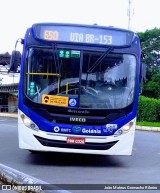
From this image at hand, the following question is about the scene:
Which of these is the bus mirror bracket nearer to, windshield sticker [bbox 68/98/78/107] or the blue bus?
the blue bus

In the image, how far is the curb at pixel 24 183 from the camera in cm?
359

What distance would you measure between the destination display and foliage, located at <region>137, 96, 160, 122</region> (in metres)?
19.7

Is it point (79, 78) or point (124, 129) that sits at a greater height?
point (79, 78)

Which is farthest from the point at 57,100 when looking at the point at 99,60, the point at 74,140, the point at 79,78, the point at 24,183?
the point at 24,183

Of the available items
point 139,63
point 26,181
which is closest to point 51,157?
point 139,63

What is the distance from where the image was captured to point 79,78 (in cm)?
840

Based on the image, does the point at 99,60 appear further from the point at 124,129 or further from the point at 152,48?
the point at 152,48

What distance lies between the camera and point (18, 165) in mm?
8531

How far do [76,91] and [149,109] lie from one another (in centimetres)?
2060

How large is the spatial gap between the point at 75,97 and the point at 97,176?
5.75 feet

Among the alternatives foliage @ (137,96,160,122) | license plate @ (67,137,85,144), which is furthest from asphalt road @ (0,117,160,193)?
foliage @ (137,96,160,122)

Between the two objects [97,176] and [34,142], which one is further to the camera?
[34,142]

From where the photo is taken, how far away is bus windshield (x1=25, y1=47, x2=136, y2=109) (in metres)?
8.39

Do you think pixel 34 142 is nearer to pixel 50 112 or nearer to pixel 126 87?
pixel 50 112
